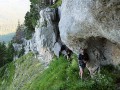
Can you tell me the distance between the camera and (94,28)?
96.1ft

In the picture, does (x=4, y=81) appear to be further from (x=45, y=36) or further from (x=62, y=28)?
(x=62, y=28)

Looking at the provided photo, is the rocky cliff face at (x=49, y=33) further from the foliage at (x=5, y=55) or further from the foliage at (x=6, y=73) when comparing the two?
the foliage at (x=5, y=55)

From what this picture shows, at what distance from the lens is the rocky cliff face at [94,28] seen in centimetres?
2545

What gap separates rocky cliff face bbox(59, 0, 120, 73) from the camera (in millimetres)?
25453

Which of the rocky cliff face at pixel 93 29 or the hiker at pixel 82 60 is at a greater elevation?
the rocky cliff face at pixel 93 29

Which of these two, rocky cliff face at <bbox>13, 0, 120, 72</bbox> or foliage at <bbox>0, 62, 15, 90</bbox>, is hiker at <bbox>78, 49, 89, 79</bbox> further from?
foliage at <bbox>0, 62, 15, 90</bbox>

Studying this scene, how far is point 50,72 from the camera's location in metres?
50.7

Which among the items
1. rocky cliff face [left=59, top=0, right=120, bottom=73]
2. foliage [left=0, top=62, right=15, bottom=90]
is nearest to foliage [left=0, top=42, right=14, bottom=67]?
foliage [left=0, top=62, right=15, bottom=90]

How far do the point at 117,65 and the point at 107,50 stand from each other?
201 centimetres

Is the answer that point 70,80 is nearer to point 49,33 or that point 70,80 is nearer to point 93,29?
point 93,29

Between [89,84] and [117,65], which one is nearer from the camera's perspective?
[89,84]

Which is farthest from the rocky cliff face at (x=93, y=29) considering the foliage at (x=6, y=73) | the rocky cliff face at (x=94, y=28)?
the foliage at (x=6, y=73)

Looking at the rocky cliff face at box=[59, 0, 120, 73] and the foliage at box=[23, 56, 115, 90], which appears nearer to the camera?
the rocky cliff face at box=[59, 0, 120, 73]

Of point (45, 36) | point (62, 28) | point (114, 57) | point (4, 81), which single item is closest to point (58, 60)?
point (45, 36)
